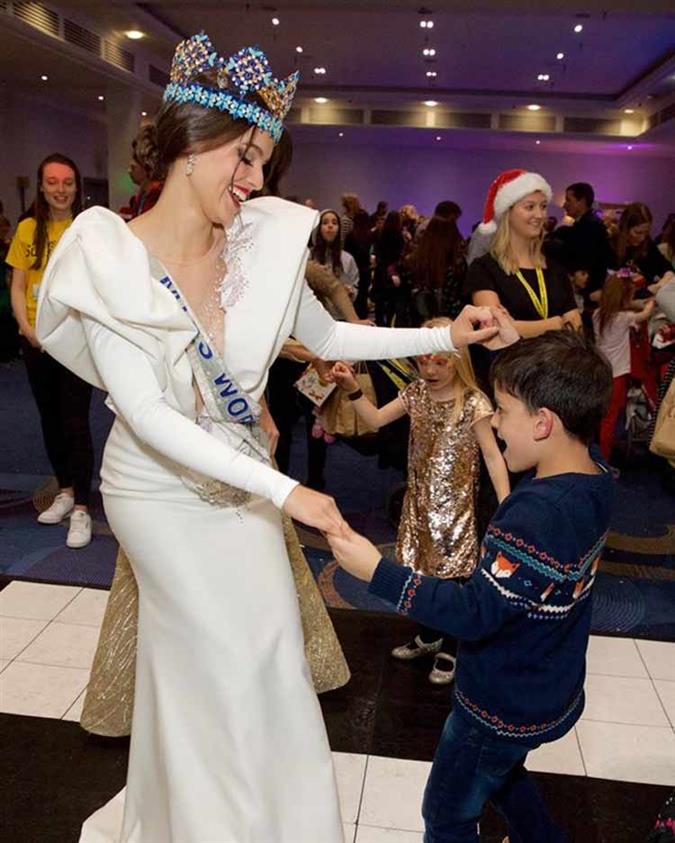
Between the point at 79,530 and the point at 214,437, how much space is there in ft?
8.18

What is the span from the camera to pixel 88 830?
2014 mm

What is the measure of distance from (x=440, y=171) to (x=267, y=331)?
17560 millimetres

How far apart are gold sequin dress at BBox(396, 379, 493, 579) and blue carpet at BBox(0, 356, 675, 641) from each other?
0.69 meters

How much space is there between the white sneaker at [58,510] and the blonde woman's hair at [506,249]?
2.30 metres

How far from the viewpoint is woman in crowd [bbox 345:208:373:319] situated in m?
7.90

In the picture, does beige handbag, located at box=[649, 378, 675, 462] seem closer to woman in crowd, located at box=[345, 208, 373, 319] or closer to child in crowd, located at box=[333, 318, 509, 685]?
child in crowd, located at box=[333, 318, 509, 685]

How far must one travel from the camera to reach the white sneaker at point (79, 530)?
374 centimetres

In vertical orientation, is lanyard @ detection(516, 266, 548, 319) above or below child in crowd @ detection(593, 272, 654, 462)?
above

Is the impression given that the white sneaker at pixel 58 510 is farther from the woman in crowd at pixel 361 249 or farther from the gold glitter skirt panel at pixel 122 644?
the woman in crowd at pixel 361 249

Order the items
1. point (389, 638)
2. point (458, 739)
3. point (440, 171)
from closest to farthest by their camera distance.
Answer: point (458, 739)
point (389, 638)
point (440, 171)

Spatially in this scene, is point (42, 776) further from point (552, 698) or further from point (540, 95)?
point (540, 95)

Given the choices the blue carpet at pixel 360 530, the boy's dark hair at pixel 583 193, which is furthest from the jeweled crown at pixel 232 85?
the boy's dark hair at pixel 583 193

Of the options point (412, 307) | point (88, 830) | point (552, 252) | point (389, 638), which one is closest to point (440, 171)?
point (552, 252)

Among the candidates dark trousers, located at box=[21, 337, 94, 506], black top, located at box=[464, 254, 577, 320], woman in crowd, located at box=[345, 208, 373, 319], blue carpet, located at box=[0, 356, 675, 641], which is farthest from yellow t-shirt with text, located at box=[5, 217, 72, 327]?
woman in crowd, located at box=[345, 208, 373, 319]
